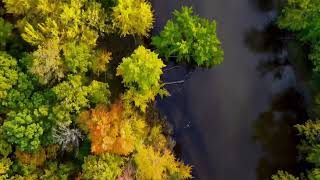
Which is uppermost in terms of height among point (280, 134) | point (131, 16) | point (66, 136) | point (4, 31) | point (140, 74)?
point (131, 16)

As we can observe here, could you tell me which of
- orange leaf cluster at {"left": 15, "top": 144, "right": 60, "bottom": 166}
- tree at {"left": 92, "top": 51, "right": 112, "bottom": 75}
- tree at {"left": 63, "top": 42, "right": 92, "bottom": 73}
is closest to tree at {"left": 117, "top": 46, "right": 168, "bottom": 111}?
tree at {"left": 92, "top": 51, "right": 112, "bottom": 75}

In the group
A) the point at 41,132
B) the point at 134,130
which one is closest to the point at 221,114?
the point at 134,130

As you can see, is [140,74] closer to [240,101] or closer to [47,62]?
[47,62]

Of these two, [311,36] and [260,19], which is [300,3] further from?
[260,19]

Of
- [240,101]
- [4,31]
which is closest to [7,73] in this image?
[4,31]

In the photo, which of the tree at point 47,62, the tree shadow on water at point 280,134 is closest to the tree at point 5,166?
the tree at point 47,62

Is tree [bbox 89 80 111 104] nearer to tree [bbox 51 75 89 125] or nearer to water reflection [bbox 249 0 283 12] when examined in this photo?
tree [bbox 51 75 89 125]
